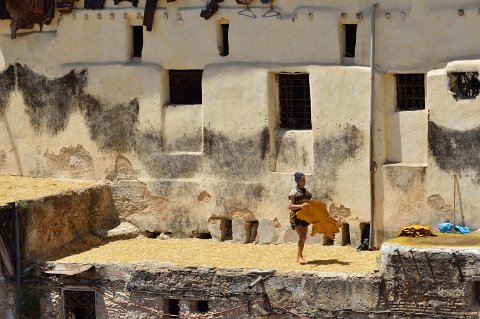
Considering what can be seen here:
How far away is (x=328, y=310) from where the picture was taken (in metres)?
26.8

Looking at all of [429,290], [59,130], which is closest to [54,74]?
[59,130]

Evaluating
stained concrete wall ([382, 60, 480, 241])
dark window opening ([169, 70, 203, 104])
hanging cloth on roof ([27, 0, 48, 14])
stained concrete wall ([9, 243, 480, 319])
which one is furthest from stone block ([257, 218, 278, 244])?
hanging cloth on roof ([27, 0, 48, 14])

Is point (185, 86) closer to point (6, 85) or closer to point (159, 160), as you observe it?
point (159, 160)

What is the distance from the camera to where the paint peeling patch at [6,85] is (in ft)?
104

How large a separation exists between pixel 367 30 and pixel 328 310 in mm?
5033

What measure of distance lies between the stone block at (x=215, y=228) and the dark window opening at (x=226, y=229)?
0.04 metres

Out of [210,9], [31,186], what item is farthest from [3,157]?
[210,9]

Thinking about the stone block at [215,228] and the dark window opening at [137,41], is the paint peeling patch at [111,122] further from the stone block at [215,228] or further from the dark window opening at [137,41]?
the stone block at [215,228]

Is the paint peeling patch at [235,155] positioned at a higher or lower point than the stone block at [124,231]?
higher

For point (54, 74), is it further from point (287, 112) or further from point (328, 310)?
point (328, 310)

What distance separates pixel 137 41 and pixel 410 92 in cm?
555

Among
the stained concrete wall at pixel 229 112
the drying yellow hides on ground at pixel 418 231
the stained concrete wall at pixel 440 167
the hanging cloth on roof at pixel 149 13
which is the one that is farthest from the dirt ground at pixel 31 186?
the drying yellow hides on ground at pixel 418 231

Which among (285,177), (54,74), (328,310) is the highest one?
(54,74)

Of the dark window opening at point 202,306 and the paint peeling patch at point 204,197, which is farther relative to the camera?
the paint peeling patch at point 204,197
